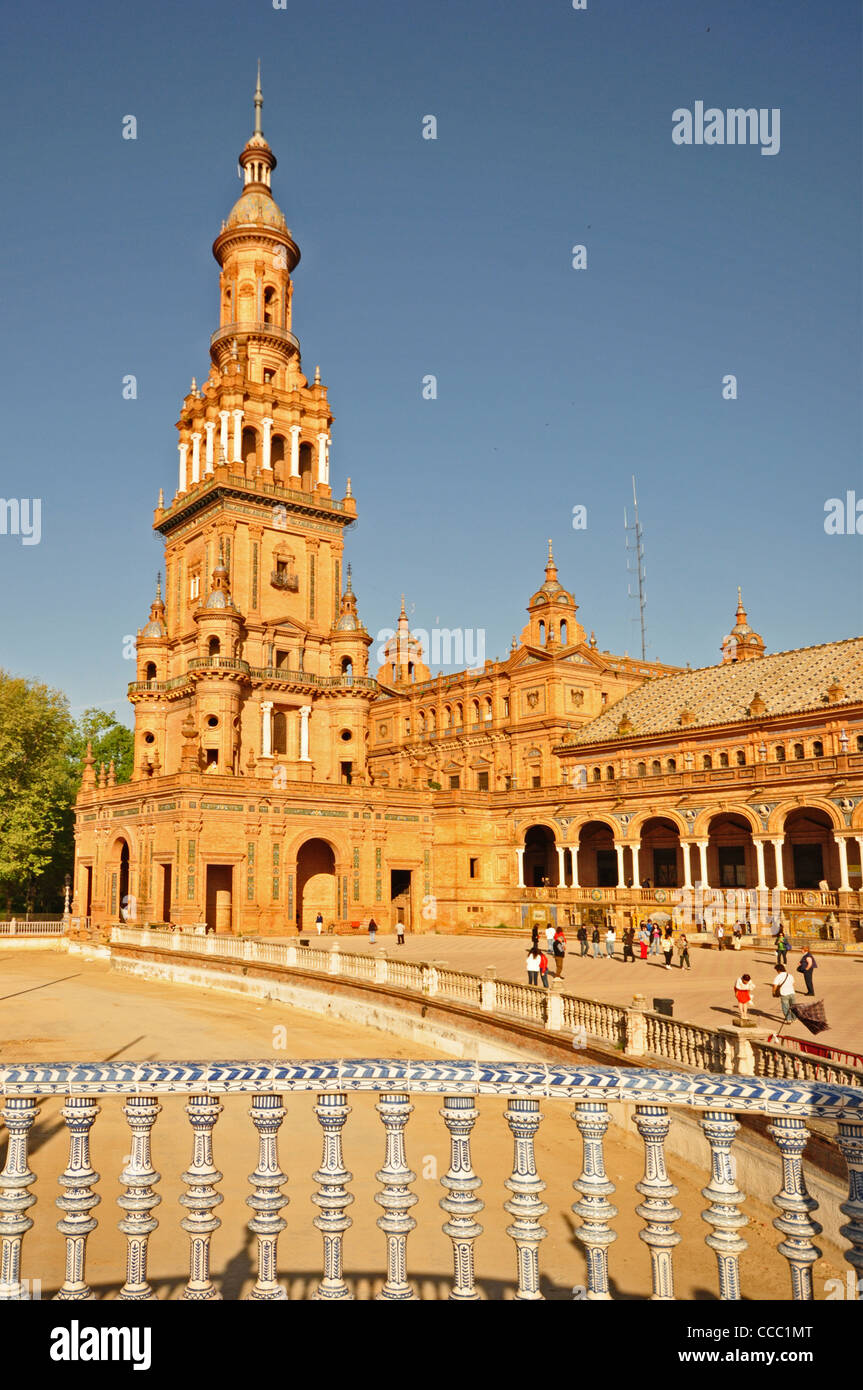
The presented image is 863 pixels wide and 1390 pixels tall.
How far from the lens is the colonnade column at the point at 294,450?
184ft

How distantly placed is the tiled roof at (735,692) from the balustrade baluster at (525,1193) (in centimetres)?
4220

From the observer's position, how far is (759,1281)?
857 cm

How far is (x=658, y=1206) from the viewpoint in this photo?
3752 millimetres

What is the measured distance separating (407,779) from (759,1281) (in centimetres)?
5580

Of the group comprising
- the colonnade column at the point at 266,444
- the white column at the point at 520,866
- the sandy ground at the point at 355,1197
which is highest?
the colonnade column at the point at 266,444

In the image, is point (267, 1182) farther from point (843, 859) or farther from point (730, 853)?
point (730, 853)

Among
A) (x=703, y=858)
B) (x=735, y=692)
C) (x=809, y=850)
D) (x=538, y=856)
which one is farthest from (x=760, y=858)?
(x=538, y=856)

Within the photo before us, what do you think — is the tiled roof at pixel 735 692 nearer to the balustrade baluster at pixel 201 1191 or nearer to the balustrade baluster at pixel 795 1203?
the balustrade baluster at pixel 795 1203

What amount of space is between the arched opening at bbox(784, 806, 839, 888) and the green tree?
38.3 m

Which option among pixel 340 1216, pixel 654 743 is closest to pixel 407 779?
pixel 654 743

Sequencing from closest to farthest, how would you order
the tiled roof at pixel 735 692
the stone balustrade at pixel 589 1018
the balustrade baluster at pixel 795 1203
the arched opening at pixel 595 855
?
1. the balustrade baluster at pixel 795 1203
2. the stone balustrade at pixel 589 1018
3. the tiled roof at pixel 735 692
4. the arched opening at pixel 595 855

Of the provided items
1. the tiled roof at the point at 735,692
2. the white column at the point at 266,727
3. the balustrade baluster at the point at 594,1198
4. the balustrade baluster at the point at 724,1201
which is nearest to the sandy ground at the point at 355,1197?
the balustrade baluster at the point at 594,1198

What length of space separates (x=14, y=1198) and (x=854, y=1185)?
10.3 ft

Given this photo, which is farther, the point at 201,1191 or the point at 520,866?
the point at 520,866
